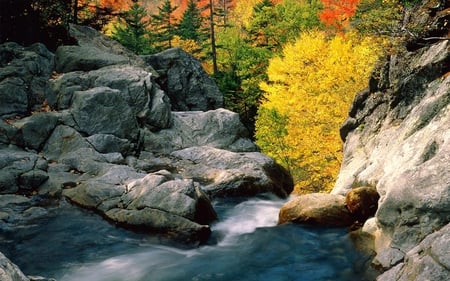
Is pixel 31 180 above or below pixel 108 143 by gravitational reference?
below

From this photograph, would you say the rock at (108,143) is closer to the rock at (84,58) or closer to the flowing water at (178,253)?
the flowing water at (178,253)

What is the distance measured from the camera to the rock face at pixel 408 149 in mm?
6920

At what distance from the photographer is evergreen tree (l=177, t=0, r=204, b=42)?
1929 inches

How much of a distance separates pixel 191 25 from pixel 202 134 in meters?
31.6

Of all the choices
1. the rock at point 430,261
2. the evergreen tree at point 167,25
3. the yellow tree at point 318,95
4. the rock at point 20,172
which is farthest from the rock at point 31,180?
the evergreen tree at point 167,25

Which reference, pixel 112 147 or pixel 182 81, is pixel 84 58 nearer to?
pixel 112 147

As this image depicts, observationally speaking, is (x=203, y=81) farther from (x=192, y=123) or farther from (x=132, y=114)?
(x=132, y=114)

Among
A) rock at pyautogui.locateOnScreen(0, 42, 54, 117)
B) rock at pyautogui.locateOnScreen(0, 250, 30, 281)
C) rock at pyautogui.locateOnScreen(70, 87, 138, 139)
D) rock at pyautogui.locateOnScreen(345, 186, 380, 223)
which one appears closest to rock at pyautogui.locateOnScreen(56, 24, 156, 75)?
rock at pyautogui.locateOnScreen(0, 42, 54, 117)

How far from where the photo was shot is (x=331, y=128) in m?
20.8

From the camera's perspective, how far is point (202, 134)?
21.5 meters

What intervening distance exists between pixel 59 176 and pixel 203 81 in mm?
16197

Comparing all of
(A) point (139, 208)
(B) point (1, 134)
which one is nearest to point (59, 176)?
(B) point (1, 134)

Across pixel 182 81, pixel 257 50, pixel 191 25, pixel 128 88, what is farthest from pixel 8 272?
pixel 191 25

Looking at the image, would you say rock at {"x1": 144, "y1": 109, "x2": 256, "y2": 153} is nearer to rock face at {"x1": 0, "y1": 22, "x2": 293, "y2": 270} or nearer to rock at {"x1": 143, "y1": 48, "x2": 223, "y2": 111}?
rock face at {"x1": 0, "y1": 22, "x2": 293, "y2": 270}
